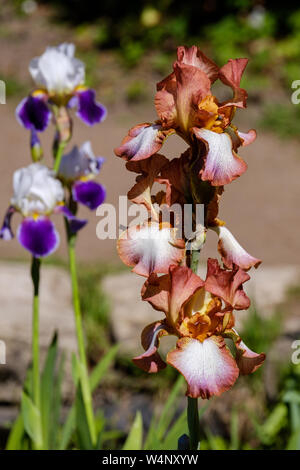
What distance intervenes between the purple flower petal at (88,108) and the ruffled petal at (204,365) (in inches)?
52.4

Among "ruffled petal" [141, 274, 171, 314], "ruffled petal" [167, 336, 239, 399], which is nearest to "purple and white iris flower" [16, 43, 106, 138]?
"ruffled petal" [141, 274, 171, 314]

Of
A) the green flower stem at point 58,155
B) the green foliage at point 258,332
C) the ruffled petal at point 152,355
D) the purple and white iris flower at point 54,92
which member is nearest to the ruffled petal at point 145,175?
the ruffled petal at point 152,355

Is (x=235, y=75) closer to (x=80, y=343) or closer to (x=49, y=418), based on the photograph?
(x=80, y=343)

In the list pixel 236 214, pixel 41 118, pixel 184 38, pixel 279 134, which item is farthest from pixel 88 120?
pixel 184 38

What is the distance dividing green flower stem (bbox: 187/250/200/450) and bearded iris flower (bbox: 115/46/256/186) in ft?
0.56

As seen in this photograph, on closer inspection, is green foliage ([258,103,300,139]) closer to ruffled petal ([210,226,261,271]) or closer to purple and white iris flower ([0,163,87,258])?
purple and white iris flower ([0,163,87,258])

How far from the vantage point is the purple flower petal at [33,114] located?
2158 millimetres

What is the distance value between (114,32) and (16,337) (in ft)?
21.1

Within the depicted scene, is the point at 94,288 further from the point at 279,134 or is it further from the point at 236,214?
the point at 279,134

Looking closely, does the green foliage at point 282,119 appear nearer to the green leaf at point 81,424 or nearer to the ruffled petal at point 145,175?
the green leaf at point 81,424

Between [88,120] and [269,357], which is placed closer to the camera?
[88,120]

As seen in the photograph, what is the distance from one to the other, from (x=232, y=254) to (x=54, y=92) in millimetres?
1260

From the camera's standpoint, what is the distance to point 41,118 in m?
2.17

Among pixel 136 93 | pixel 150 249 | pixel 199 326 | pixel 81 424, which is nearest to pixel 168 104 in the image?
pixel 150 249
